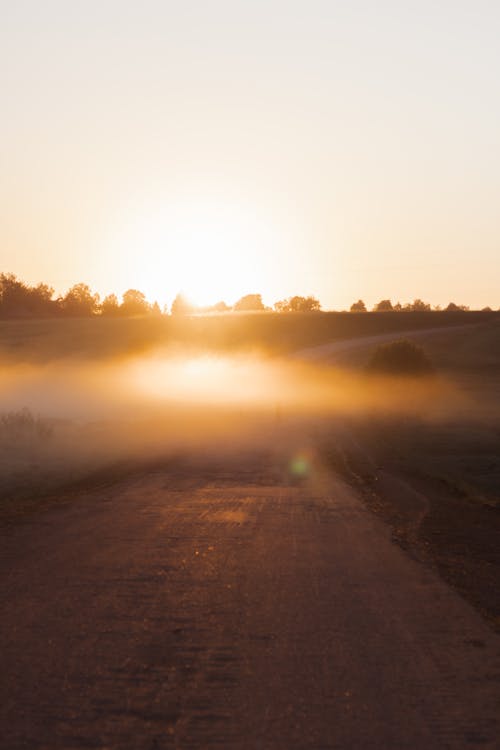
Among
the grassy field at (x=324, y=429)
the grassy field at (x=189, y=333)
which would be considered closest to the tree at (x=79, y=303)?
the grassy field at (x=189, y=333)

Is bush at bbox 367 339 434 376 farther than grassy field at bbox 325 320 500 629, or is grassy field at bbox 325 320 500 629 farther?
bush at bbox 367 339 434 376

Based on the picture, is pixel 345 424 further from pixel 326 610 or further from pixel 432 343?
pixel 432 343

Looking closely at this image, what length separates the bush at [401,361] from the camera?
140 feet

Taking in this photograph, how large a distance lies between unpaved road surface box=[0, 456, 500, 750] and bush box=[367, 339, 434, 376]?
3201cm

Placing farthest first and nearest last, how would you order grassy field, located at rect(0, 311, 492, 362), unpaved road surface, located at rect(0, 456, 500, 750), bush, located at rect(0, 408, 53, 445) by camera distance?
grassy field, located at rect(0, 311, 492, 362) < bush, located at rect(0, 408, 53, 445) < unpaved road surface, located at rect(0, 456, 500, 750)

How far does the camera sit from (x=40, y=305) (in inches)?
4879

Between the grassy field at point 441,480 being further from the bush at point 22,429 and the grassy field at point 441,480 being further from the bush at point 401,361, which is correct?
the bush at point 22,429

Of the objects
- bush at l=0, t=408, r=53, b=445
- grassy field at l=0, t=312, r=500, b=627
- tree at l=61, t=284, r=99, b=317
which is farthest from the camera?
tree at l=61, t=284, r=99, b=317

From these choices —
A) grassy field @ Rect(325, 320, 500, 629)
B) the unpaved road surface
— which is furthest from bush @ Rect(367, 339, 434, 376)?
the unpaved road surface

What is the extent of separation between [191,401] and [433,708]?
92.3ft

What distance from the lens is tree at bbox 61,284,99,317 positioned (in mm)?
129625

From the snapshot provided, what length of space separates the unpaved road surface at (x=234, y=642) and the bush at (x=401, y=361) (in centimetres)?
3201

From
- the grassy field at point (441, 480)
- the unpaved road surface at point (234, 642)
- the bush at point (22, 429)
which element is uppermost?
the unpaved road surface at point (234, 642)

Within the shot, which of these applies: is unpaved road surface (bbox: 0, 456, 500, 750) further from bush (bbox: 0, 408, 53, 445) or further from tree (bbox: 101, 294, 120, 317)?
tree (bbox: 101, 294, 120, 317)
